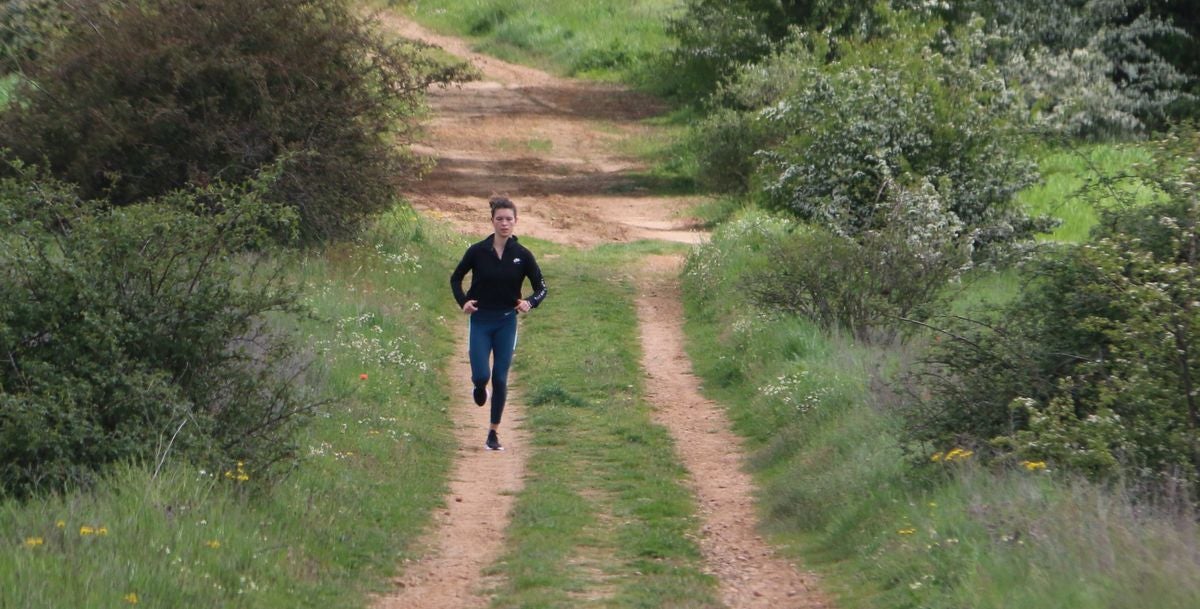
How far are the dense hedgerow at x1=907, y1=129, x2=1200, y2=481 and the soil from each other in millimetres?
1458

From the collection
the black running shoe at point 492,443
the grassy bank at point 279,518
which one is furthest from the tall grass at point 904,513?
the grassy bank at point 279,518

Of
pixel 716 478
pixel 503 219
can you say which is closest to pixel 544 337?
pixel 503 219

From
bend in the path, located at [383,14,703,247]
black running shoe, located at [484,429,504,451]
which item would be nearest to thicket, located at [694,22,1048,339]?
black running shoe, located at [484,429,504,451]

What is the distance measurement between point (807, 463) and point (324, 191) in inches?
302

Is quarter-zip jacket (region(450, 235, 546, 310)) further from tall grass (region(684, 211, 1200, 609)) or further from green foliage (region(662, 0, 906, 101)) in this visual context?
green foliage (region(662, 0, 906, 101))

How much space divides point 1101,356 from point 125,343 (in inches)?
215

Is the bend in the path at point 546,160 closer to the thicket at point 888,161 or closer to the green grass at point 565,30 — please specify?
the green grass at point 565,30

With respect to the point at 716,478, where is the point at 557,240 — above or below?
below

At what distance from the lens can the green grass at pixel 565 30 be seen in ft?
141

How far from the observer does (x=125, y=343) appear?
7.97m

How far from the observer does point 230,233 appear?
8.60 m

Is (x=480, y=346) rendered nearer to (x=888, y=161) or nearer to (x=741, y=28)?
(x=888, y=161)

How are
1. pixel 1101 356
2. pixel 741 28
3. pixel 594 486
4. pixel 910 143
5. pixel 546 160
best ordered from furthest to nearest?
pixel 546 160 < pixel 741 28 < pixel 910 143 < pixel 594 486 < pixel 1101 356

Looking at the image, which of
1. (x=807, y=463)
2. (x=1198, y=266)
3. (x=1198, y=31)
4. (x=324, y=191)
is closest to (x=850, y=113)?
(x=324, y=191)
